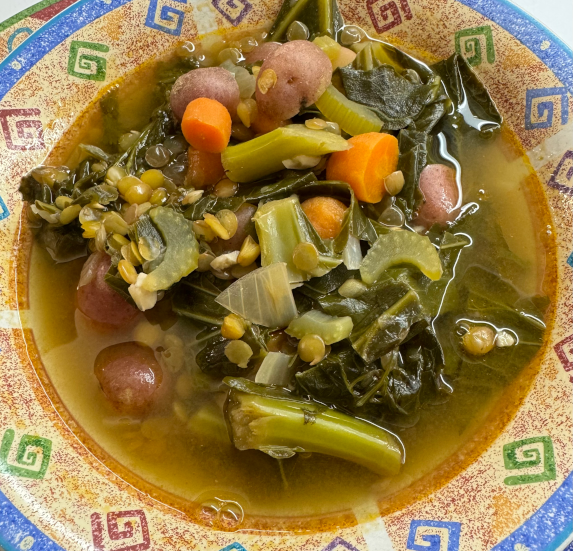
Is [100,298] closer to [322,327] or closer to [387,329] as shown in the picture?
[322,327]

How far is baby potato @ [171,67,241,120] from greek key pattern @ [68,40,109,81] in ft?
1.89

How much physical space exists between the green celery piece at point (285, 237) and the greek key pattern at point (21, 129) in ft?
4.35

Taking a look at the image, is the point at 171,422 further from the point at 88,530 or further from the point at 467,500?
the point at 467,500

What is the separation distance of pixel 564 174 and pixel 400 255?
3.20 ft

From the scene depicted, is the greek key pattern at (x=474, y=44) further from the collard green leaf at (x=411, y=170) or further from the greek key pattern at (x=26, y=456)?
the greek key pattern at (x=26, y=456)

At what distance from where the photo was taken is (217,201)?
247cm

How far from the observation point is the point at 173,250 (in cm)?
228

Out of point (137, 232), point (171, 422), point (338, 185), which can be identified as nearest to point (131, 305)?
point (137, 232)

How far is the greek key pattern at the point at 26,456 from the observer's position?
2.13 meters

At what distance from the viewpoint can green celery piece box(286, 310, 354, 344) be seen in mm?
2189

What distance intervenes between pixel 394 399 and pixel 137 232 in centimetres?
131

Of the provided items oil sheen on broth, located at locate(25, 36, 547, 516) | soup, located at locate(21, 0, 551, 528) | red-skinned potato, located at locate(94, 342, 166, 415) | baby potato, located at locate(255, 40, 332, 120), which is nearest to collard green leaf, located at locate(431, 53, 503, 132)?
soup, located at locate(21, 0, 551, 528)

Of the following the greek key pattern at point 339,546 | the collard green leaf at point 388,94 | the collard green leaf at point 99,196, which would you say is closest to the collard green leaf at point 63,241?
the collard green leaf at point 99,196

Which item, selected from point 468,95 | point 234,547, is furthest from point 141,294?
point 468,95
